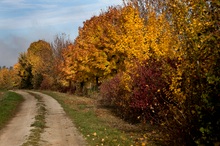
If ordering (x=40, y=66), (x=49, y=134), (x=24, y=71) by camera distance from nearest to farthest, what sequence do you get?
(x=49, y=134), (x=40, y=66), (x=24, y=71)

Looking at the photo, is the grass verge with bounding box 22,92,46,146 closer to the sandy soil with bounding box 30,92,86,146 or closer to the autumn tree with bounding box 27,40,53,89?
the sandy soil with bounding box 30,92,86,146

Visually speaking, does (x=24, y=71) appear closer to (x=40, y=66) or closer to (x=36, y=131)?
(x=40, y=66)

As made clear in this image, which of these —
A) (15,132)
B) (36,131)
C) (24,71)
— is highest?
(24,71)

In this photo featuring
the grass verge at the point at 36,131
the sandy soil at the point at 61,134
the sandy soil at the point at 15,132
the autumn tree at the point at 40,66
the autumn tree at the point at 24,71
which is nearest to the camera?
the grass verge at the point at 36,131

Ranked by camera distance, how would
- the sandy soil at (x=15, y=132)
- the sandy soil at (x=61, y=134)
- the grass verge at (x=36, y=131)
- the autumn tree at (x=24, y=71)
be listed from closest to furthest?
the grass verge at (x=36, y=131)
the sandy soil at (x=61, y=134)
the sandy soil at (x=15, y=132)
the autumn tree at (x=24, y=71)

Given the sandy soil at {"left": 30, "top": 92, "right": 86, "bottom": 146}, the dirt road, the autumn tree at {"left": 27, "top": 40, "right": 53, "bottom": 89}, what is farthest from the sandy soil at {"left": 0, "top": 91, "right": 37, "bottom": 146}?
the autumn tree at {"left": 27, "top": 40, "right": 53, "bottom": 89}

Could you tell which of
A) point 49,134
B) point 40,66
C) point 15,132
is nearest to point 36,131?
point 49,134

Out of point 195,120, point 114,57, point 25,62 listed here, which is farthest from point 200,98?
point 25,62

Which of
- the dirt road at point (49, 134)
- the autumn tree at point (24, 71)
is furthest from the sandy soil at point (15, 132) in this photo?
the autumn tree at point (24, 71)

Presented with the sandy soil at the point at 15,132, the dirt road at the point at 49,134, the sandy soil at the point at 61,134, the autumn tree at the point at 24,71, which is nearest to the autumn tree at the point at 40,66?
the autumn tree at the point at 24,71

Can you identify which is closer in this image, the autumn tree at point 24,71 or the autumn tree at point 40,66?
the autumn tree at point 40,66

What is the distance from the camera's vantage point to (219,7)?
22.1 feet

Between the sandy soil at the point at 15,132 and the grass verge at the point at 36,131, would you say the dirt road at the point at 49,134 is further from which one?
the grass verge at the point at 36,131

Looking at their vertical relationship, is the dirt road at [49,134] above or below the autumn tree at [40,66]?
below
